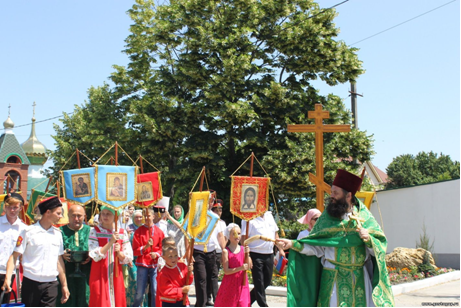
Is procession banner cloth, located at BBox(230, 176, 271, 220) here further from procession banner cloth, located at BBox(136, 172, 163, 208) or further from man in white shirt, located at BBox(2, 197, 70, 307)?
man in white shirt, located at BBox(2, 197, 70, 307)

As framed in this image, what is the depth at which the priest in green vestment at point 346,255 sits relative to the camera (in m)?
5.34

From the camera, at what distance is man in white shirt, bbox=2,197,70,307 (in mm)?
6152

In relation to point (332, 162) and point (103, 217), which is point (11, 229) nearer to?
point (103, 217)

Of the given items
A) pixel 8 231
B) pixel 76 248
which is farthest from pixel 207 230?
pixel 8 231

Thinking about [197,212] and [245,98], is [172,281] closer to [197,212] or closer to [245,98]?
[197,212]

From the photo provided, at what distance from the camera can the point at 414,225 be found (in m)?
18.9

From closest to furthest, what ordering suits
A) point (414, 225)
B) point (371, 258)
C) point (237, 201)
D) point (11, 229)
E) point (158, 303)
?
point (371, 258) < point (11, 229) < point (158, 303) < point (237, 201) < point (414, 225)

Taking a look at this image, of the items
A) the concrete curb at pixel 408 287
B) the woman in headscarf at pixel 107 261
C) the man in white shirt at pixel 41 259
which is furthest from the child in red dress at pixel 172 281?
the concrete curb at pixel 408 287

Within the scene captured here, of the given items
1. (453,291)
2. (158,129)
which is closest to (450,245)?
(453,291)

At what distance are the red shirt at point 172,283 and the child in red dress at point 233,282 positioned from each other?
2.48 feet

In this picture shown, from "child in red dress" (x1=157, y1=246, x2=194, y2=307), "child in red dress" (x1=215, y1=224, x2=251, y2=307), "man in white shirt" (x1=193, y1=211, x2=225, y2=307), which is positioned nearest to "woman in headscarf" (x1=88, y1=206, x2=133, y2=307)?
"child in red dress" (x1=157, y1=246, x2=194, y2=307)

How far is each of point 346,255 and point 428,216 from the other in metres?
14.1

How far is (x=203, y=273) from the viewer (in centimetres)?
938

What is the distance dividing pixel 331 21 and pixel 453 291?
11.7m
